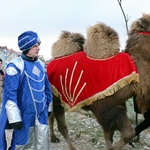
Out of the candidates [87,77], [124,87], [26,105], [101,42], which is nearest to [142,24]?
[101,42]

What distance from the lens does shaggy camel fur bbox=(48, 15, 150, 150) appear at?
18.1 ft

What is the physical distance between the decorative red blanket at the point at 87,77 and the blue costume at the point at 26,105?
1023 millimetres

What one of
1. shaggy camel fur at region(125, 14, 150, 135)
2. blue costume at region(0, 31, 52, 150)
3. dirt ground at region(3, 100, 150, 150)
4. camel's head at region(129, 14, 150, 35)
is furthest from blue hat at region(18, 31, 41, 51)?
dirt ground at region(3, 100, 150, 150)

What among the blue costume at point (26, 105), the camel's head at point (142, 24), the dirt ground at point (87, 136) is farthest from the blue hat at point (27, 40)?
the dirt ground at point (87, 136)

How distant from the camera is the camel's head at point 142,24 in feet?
18.9

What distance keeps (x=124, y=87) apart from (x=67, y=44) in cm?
140

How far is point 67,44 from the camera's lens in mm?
6473

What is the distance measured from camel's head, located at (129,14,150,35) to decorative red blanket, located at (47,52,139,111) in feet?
1.46

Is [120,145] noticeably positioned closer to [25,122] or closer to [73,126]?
[25,122]

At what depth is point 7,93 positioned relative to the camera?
4.59 meters

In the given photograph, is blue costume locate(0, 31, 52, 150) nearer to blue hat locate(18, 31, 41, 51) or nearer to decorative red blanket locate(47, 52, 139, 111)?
blue hat locate(18, 31, 41, 51)

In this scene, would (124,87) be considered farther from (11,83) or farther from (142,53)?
(11,83)

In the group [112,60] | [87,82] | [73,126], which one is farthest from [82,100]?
[73,126]

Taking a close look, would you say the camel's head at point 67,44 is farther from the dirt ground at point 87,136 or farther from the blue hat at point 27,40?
the dirt ground at point 87,136
